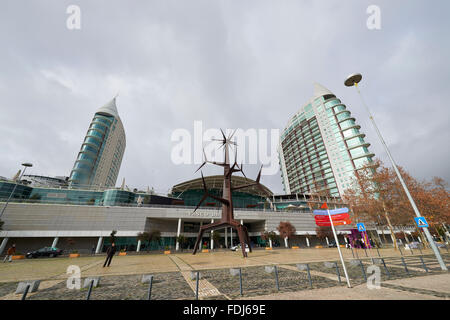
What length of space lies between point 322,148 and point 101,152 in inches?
3864

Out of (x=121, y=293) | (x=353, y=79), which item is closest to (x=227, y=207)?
(x=121, y=293)

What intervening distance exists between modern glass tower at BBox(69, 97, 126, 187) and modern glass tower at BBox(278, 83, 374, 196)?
88867 mm

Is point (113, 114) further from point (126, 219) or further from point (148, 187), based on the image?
point (126, 219)

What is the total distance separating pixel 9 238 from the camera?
31.7 metres

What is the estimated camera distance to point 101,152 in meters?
70.5

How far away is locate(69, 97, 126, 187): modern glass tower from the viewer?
206ft

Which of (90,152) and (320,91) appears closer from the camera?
(90,152)

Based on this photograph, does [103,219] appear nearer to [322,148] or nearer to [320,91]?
[322,148]

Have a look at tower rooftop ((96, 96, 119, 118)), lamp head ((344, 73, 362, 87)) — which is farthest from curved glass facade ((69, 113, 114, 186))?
lamp head ((344, 73, 362, 87))

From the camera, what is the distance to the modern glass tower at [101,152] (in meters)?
62.8

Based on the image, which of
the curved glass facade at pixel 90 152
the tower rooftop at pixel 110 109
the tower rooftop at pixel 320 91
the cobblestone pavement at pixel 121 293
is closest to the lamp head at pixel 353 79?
the cobblestone pavement at pixel 121 293

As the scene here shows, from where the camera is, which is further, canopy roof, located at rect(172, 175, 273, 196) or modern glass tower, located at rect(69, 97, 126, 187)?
modern glass tower, located at rect(69, 97, 126, 187)

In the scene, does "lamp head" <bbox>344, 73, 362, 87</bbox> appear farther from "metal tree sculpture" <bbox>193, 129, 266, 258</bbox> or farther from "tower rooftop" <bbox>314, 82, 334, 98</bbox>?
"tower rooftop" <bbox>314, 82, 334, 98</bbox>
